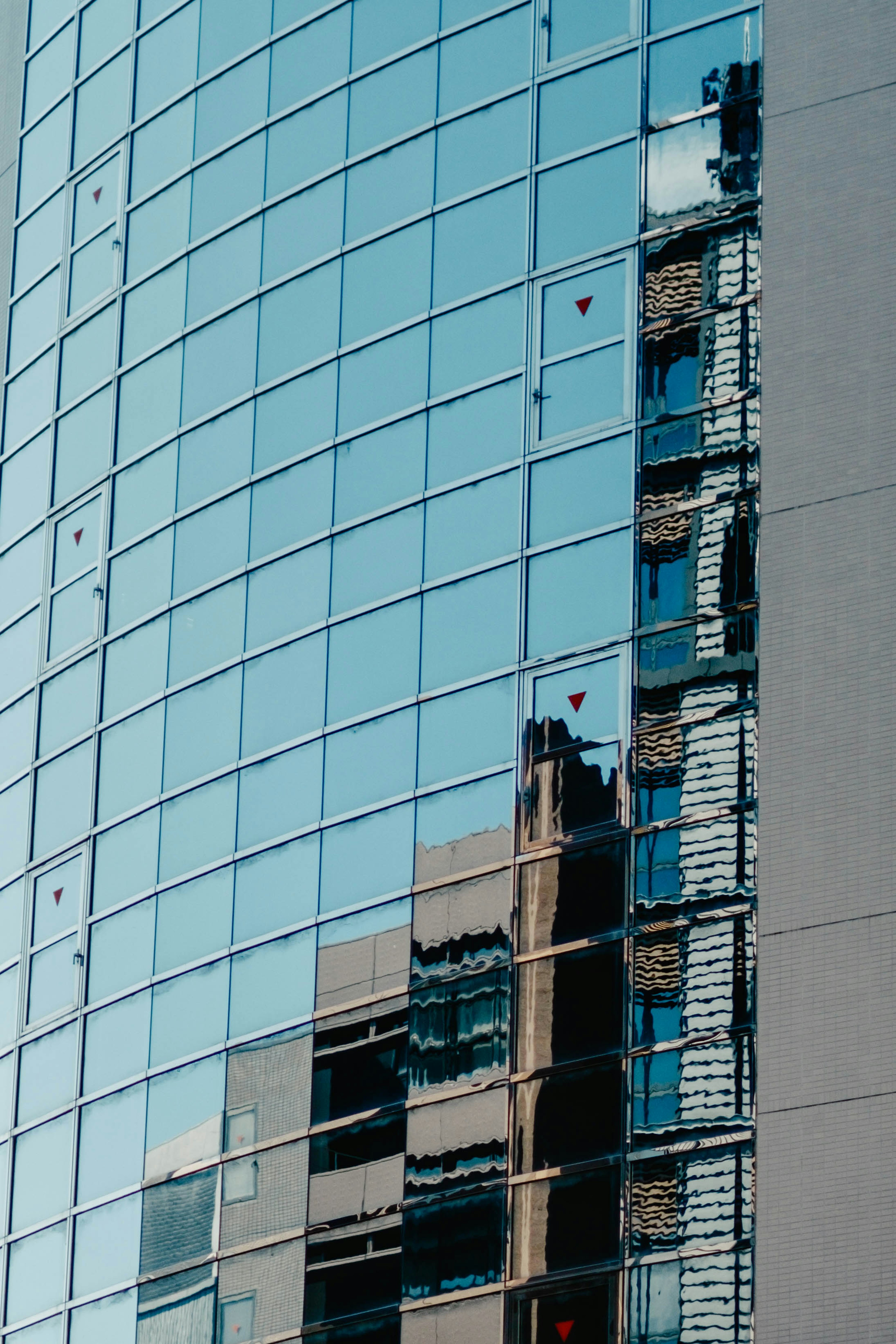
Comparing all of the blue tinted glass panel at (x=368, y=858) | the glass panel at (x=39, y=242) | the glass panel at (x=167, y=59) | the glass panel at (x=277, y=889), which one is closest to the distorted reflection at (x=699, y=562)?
the blue tinted glass panel at (x=368, y=858)

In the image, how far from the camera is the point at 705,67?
28562mm

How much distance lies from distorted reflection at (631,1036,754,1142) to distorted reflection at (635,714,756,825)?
2584 millimetres

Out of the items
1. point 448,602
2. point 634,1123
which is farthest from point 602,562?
point 634,1123

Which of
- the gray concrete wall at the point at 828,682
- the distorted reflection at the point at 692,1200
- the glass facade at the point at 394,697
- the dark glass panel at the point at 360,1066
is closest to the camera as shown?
the gray concrete wall at the point at 828,682

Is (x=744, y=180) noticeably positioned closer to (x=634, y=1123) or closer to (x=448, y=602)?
(x=448, y=602)

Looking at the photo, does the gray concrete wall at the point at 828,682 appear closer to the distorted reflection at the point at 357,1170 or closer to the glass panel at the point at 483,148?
the glass panel at the point at 483,148

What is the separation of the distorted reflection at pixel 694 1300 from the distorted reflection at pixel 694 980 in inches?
92.3

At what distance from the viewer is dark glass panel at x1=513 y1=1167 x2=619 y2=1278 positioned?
25.0m

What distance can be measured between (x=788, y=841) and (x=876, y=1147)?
3.31m

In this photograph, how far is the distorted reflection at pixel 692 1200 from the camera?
938 inches

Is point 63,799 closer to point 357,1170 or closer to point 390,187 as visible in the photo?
point 357,1170

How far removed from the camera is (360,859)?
28891 mm

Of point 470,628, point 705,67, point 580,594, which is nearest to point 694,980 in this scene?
point 580,594

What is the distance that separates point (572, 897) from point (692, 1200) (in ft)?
12.3
